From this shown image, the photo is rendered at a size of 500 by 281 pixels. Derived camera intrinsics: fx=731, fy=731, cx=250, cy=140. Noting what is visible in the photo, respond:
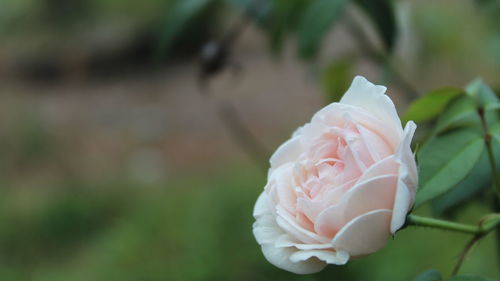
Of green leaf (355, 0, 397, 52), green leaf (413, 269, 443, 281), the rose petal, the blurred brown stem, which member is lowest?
green leaf (413, 269, 443, 281)

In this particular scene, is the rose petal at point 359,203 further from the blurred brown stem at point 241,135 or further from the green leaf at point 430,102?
the blurred brown stem at point 241,135

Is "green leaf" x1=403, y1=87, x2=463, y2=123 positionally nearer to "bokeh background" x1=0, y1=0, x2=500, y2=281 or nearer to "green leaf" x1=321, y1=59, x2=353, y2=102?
"bokeh background" x1=0, y1=0, x2=500, y2=281

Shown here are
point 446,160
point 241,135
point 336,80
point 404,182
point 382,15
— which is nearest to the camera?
point 404,182

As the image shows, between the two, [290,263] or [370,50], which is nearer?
[290,263]

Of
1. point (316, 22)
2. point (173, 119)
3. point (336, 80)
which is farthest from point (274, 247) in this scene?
point (173, 119)

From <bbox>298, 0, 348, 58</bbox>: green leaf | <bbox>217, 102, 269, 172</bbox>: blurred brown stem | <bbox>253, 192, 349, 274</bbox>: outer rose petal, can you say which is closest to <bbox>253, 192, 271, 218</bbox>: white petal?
<bbox>253, 192, 349, 274</bbox>: outer rose petal

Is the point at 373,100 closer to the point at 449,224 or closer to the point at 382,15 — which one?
the point at 449,224
